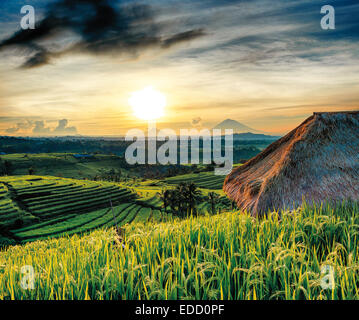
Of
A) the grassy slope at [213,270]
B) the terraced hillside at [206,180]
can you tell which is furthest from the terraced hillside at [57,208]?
the grassy slope at [213,270]

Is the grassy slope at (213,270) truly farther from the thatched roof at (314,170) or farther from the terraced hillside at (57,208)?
the terraced hillside at (57,208)

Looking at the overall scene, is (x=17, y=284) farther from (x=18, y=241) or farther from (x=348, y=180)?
(x=18, y=241)

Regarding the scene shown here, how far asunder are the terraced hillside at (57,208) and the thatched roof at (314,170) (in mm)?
52535

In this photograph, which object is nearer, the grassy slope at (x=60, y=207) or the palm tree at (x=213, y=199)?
the palm tree at (x=213, y=199)

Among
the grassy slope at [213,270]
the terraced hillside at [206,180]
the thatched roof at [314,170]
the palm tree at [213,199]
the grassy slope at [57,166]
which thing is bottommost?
the grassy slope at [213,270]

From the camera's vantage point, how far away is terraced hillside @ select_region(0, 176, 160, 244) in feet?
215

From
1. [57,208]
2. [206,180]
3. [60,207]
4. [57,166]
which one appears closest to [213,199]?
[60,207]

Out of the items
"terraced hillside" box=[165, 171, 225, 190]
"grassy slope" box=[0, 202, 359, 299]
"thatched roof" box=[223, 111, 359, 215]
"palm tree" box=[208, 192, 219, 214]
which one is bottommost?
"grassy slope" box=[0, 202, 359, 299]

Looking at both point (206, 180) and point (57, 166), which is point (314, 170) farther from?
point (57, 166)

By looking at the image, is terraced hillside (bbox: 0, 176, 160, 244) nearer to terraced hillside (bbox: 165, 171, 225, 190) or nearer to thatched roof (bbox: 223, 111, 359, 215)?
Result: terraced hillside (bbox: 165, 171, 225, 190)

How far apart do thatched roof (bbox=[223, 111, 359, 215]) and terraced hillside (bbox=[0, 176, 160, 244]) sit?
5253cm

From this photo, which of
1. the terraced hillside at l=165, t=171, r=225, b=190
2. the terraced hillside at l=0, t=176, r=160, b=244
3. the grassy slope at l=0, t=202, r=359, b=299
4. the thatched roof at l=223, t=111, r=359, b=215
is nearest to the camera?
the grassy slope at l=0, t=202, r=359, b=299

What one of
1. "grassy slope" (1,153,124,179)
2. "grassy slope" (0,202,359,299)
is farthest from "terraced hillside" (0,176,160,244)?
"grassy slope" (0,202,359,299)

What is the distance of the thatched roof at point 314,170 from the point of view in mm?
4809
